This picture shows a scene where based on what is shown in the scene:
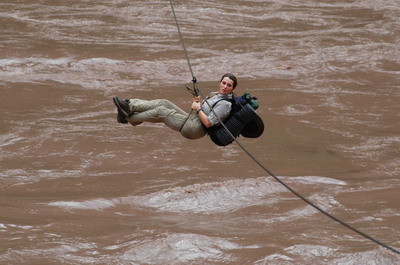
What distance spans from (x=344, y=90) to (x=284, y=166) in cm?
540

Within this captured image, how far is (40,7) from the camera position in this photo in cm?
2459

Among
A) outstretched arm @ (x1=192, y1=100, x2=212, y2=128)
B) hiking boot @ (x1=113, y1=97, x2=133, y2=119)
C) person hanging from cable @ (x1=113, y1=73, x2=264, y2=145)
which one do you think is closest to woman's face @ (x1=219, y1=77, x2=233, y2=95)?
person hanging from cable @ (x1=113, y1=73, x2=264, y2=145)

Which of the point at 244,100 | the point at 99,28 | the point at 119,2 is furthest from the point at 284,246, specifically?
the point at 119,2

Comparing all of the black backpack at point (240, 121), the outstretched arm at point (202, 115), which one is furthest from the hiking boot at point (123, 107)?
the black backpack at point (240, 121)

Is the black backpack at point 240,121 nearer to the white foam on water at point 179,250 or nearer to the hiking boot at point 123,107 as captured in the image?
the hiking boot at point 123,107

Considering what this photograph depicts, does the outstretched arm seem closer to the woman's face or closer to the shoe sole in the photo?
the woman's face

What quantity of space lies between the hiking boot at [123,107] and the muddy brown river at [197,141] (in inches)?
70.6

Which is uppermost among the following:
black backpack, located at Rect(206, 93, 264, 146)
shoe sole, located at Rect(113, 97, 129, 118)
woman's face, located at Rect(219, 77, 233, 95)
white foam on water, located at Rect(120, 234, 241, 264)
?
woman's face, located at Rect(219, 77, 233, 95)

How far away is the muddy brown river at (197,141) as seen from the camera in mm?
10430

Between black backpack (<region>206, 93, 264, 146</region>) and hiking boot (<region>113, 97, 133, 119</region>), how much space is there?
990 mm

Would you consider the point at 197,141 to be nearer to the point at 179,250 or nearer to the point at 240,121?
the point at 179,250

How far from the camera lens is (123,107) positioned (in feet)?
29.9

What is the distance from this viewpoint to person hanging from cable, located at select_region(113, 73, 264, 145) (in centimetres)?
878

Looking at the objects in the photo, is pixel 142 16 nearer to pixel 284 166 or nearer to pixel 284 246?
pixel 284 166
